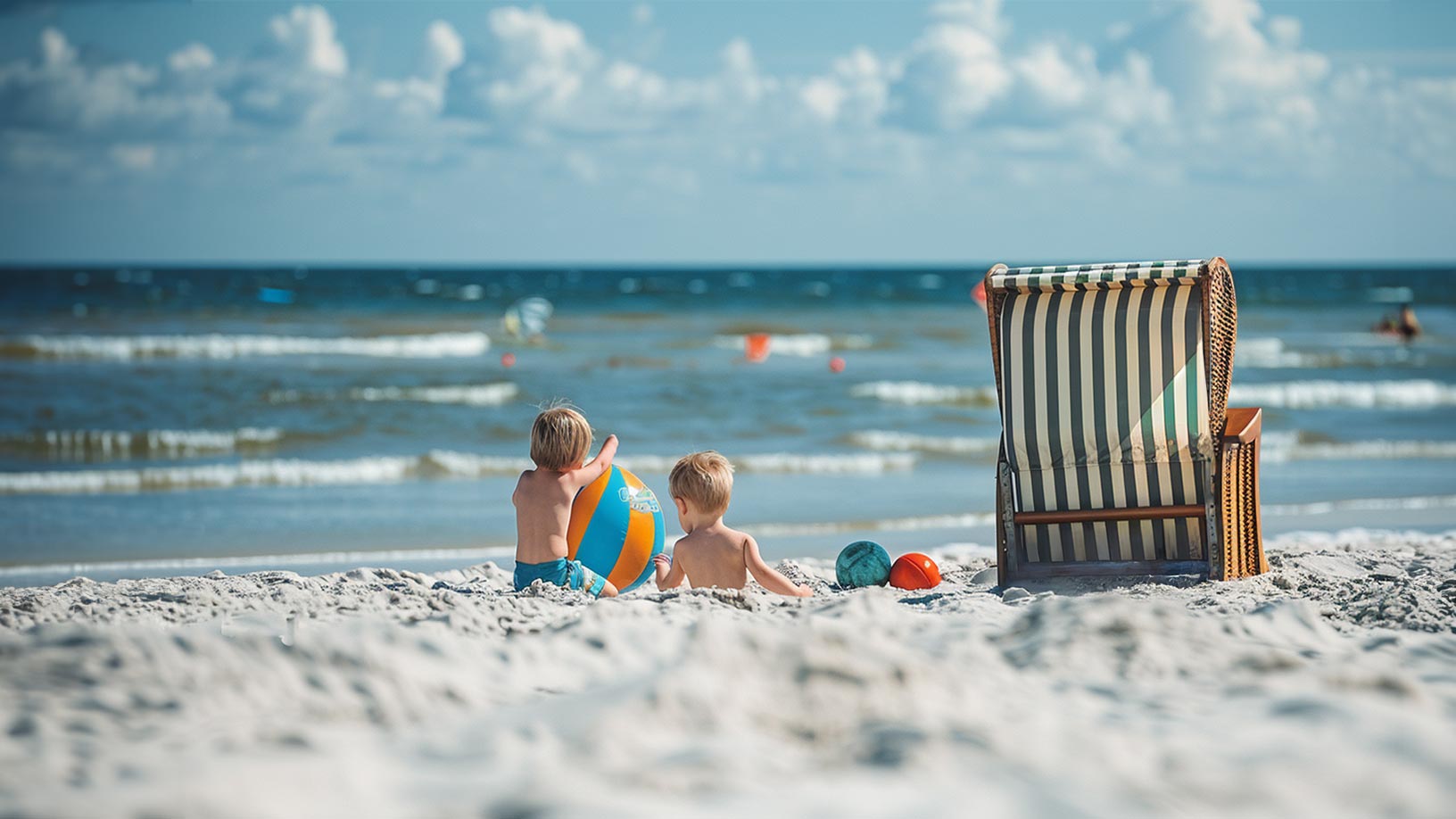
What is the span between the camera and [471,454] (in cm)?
1203

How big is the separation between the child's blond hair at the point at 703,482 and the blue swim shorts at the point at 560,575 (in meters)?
0.56

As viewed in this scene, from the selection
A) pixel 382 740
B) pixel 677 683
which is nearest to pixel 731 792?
pixel 677 683

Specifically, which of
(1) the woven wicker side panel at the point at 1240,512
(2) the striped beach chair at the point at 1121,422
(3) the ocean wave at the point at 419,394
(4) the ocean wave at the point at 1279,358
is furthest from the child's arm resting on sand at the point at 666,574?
(4) the ocean wave at the point at 1279,358

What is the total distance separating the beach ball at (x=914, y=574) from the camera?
580 centimetres

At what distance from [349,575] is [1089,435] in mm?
3531

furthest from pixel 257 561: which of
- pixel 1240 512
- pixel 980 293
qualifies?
pixel 1240 512

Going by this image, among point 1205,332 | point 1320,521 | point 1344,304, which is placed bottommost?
point 1320,521

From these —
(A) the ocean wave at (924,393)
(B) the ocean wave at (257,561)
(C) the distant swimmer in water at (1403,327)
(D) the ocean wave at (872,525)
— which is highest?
(C) the distant swimmer in water at (1403,327)

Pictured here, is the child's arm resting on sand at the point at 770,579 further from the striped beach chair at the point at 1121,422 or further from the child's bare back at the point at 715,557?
the striped beach chair at the point at 1121,422

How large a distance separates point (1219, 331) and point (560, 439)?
2.99 m

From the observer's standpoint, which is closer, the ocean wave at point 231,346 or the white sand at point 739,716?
the white sand at point 739,716

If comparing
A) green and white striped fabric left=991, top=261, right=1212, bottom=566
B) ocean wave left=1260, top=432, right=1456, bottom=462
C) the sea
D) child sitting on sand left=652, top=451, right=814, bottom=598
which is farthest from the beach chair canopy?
ocean wave left=1260, top=432, right=1456, bottom=462

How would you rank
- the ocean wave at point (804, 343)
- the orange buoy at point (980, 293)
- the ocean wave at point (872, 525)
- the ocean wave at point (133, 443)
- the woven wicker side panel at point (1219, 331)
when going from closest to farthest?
the woven wicker side panel at point (1219, 331)
the orange buoy at point (980, 293)
the ocean wave at point (872, 525)
the ocean wave at point (133, 443)
the ocean wave at point (804, 343)

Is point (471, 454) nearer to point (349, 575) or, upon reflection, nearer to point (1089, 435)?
point (349, 575)
